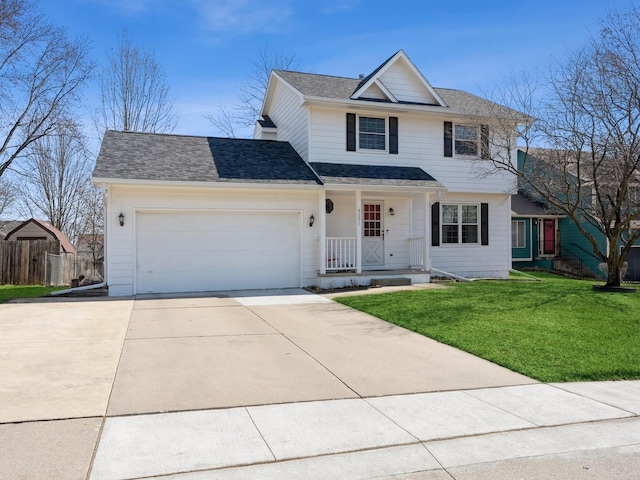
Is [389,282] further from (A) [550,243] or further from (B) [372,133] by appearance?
(A) [550,243]

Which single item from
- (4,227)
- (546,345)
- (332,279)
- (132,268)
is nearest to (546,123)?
(332,279)

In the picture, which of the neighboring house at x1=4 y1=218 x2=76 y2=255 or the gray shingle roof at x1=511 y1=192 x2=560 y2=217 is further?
the gray shingle roof at x1=511 y1=192 x2=560 y2=217

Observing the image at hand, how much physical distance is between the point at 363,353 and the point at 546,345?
285cm

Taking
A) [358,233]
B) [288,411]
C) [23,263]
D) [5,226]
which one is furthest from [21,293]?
[5,226]

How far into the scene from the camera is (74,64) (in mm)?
20984

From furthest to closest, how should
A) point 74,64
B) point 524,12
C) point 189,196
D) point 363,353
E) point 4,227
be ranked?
point 4,227, point 74,64, point 189,196, point 524,12, point 363,353

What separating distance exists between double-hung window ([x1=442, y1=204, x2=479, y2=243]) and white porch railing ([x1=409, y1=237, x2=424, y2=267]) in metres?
1.50

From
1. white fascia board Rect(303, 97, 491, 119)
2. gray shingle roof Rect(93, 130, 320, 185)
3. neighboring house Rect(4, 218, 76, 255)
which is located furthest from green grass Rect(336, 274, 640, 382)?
neighboring house Rect(4, 218, 76, 255)

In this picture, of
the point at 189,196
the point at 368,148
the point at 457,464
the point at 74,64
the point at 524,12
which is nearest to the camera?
the point at 457,464

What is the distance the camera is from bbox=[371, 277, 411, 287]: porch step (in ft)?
48.8

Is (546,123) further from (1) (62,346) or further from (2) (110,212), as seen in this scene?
(1) (62,346)

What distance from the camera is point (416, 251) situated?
16656 millimetres

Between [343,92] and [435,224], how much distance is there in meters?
5.37

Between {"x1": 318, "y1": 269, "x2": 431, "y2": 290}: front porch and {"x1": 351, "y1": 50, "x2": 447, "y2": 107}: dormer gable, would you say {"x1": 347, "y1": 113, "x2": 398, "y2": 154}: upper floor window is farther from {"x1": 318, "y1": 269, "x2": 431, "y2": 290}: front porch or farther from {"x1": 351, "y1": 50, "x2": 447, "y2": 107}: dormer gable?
{"x1": 318, "y1": 269, "x2": 431, "y2": 290}: front porch
